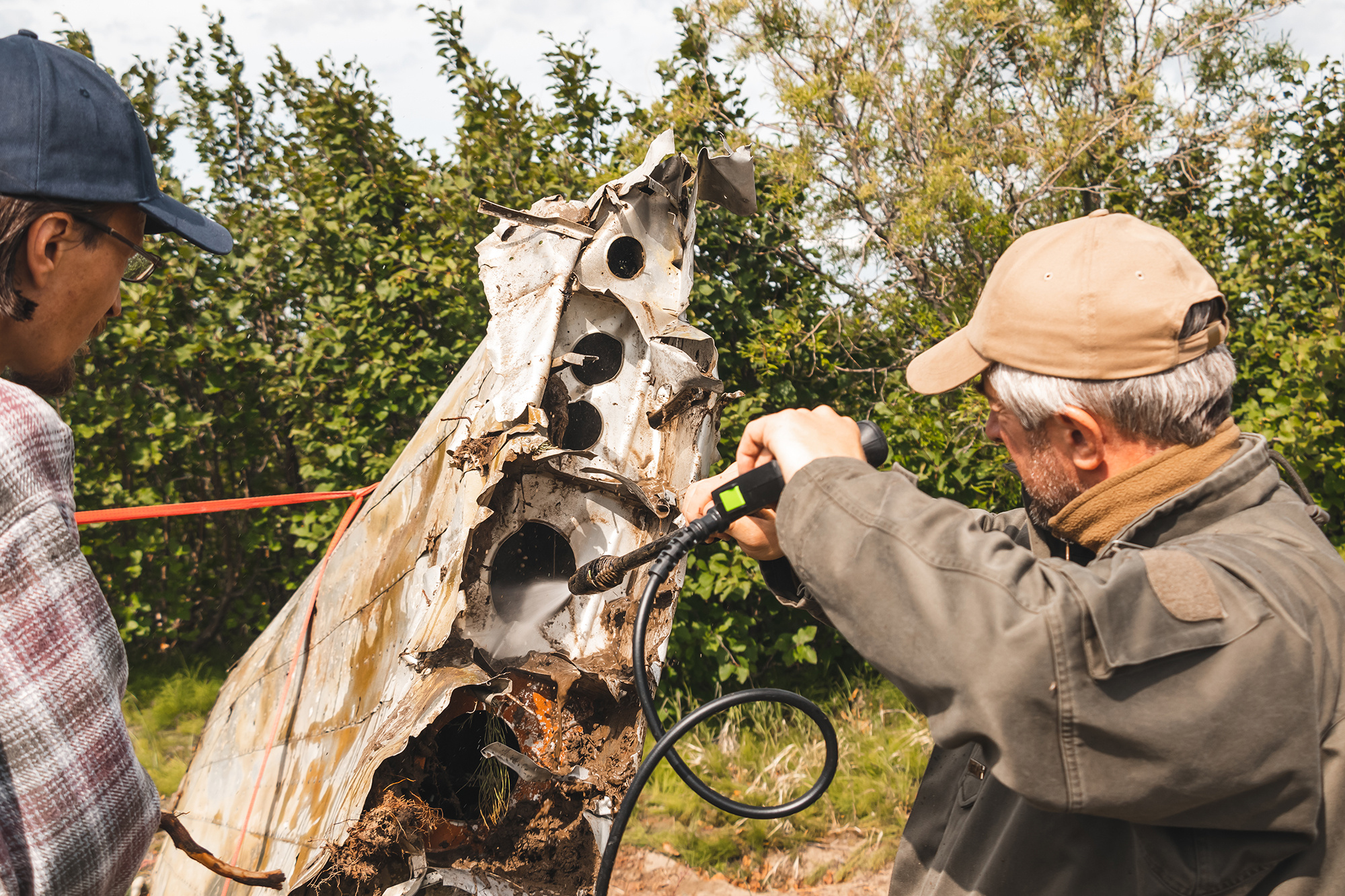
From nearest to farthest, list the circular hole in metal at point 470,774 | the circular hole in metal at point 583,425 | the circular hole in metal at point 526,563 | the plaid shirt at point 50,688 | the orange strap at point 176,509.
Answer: the plaid shirt at point 50,688, the circular hole in metal at point 470,774, the circular hole in metal at point 526,563, the circular hole in metal at point 583,425, the orange strap at point 176,509

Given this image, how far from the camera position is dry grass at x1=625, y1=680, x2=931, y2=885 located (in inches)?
188

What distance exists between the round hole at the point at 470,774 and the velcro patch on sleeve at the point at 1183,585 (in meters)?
1.46

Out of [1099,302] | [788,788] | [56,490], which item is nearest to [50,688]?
[56,490]

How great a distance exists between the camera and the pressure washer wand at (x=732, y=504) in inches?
60.5

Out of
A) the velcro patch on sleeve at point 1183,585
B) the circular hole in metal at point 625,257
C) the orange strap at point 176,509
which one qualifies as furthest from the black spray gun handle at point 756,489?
the orange strap at point 176,509

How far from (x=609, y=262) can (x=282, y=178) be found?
5770mm

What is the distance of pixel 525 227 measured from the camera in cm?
242

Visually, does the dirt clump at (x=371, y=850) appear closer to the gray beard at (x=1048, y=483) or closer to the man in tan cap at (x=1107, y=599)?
the man in tan cap at (x=1107, y=599)

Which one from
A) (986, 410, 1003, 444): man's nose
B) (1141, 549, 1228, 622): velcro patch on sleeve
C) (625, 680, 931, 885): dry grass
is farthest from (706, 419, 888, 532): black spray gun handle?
(625, 680, 931, 885): dry grass

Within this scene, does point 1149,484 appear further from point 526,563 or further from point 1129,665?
point 526,563

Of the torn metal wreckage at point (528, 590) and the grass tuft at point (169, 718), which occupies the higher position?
the torn metal wreckage at point (528, 590)

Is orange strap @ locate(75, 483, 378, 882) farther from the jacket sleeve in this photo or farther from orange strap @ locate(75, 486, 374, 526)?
the jacket sleeve

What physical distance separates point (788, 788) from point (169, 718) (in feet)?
14.4

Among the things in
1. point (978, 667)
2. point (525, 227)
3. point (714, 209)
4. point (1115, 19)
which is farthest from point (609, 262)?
point (1115, 19)
